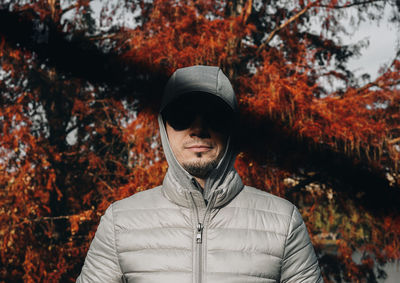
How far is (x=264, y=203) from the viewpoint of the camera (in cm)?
168

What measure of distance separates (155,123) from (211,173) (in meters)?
3.33

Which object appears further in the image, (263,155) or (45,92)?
(45,92)

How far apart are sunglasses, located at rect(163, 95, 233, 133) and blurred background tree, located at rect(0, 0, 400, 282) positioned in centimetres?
292

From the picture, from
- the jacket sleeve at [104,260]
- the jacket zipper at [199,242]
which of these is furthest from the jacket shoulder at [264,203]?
the jacket sleeve at [104,260]

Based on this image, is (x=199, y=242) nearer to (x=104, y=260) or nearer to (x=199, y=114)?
(x=104, y=260)

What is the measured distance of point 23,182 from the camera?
546 cm

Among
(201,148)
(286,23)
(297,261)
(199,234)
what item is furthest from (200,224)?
(286,23)

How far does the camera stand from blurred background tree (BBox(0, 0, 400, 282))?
4863mm

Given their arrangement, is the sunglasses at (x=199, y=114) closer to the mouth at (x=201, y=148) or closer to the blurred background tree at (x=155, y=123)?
the mouth at (x=201, y=148)

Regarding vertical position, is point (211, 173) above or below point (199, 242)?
above

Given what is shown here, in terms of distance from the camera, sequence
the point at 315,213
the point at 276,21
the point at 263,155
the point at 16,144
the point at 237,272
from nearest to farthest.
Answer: the point at 237,272 → the point at 263,155 → the point at 16,144 → the point at 315,213 → the point at 276,21

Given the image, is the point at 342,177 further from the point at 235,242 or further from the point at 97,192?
the point at 235,242

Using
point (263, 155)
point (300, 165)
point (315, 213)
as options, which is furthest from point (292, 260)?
point (315, 213)

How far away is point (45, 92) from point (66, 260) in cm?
257
